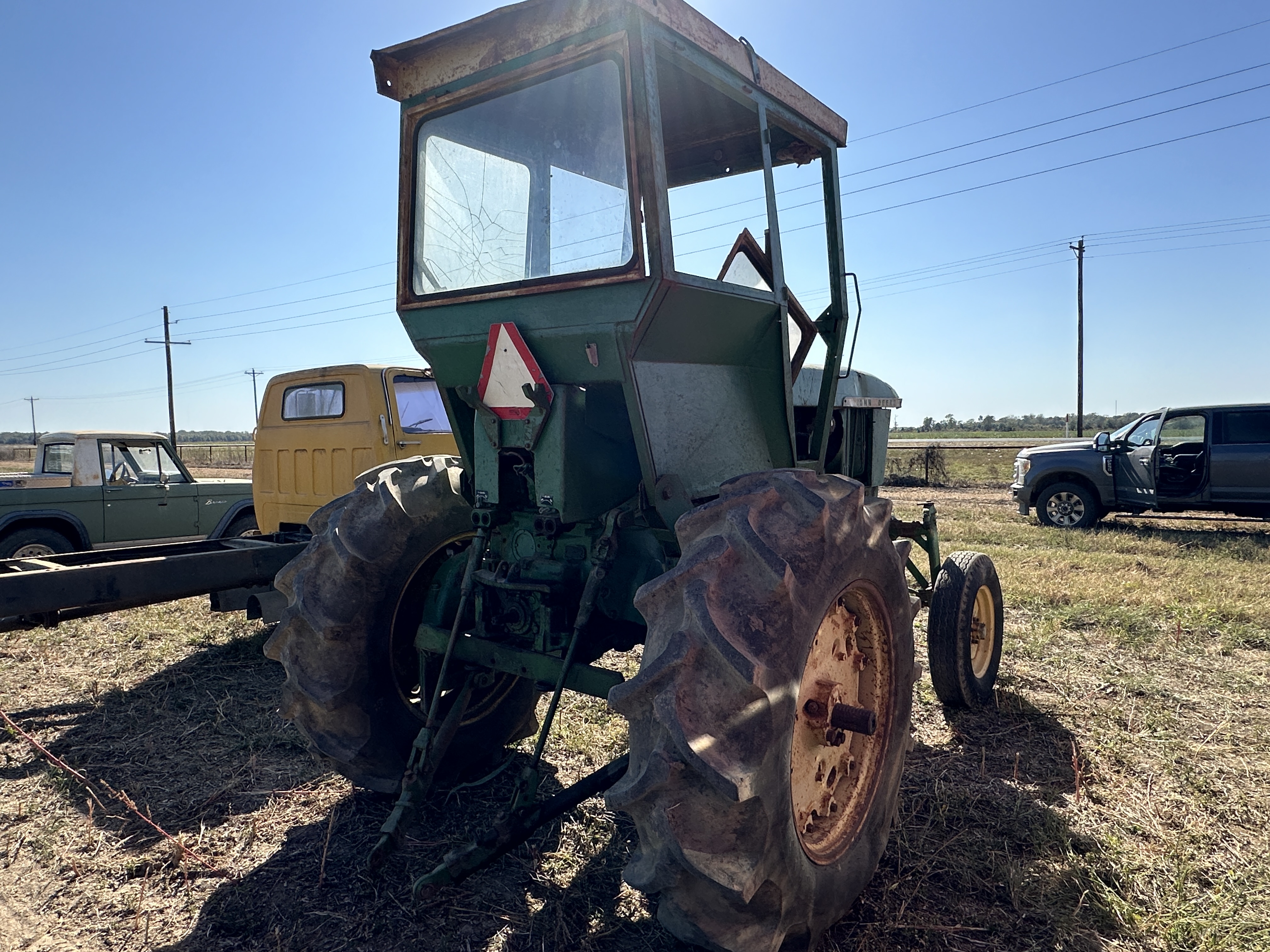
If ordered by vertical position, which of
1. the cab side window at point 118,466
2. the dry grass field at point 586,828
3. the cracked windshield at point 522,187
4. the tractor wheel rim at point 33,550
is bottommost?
the dry grass field at point 586,828

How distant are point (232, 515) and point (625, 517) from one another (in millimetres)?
6679

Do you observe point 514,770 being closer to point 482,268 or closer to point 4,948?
point 4,948

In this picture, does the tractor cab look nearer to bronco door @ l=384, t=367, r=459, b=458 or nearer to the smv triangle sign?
the smv triangle sign

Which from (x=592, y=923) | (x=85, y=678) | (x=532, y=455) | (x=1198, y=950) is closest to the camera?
(x=1198, y=950)

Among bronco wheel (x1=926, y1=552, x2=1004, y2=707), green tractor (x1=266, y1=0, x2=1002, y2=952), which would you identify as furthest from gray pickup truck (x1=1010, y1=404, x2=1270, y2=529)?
green tractor (x1=266, y1=0, x2=1002, y2=952)

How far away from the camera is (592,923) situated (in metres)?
2.54

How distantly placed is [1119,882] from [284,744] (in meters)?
3.69

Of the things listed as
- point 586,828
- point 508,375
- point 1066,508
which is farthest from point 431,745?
point 1066,508

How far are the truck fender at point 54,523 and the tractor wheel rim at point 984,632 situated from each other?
25.6ft

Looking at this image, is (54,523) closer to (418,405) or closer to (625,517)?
(418,405)

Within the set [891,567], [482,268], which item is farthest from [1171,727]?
[482,268]

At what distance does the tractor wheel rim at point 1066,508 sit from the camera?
38.9 ft

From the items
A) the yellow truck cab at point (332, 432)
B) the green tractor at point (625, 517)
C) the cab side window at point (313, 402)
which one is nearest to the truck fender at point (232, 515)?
the yellow truck cab at point (332, 432)

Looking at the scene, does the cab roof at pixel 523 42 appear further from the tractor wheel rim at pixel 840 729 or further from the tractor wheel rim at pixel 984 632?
the tractor wheel rim at pixel 984 632
